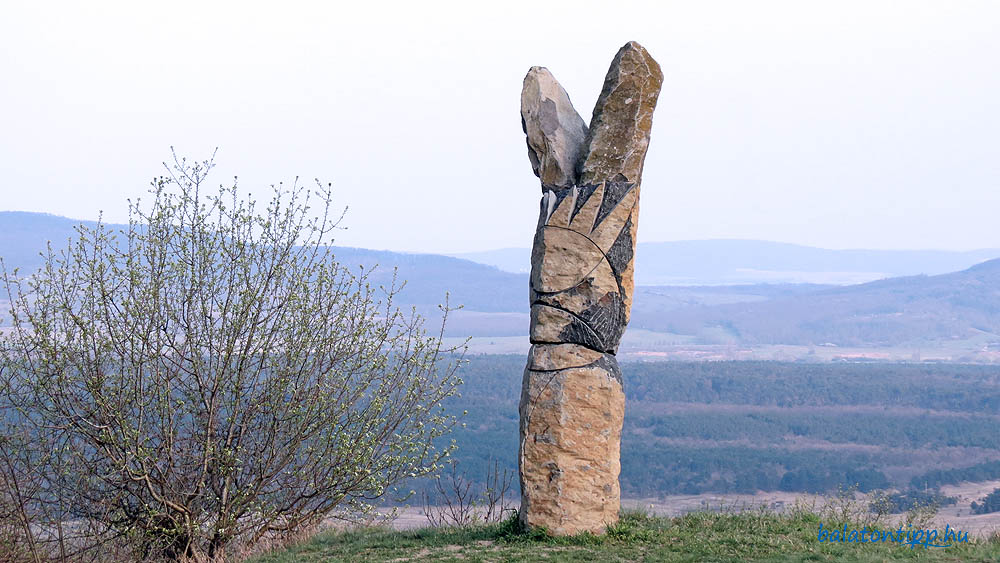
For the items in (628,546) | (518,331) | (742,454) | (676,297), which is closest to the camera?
(628,546)

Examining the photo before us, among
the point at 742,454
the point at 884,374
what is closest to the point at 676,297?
the point at 884,374

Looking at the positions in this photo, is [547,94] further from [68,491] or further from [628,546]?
[68,491]

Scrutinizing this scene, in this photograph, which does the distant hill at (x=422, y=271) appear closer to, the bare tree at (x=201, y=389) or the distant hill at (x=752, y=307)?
the distant hill at (x=752, y=307)

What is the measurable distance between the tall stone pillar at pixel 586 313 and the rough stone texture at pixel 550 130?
0.22 feet

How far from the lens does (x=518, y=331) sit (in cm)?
10475

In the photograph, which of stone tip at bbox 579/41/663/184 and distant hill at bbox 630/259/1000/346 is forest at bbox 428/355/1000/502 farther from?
distant hill at bbox 630/259/1000/346

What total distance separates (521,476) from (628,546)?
5.02 feet

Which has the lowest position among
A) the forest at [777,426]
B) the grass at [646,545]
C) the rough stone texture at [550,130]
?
the forest at [777,426]

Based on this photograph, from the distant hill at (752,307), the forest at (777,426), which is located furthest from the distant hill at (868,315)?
the forest at (777,426)

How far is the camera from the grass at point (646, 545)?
429 inches

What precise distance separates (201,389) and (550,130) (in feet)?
18.2

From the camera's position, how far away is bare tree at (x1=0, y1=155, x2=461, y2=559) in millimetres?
11828

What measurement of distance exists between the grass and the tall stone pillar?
428mm

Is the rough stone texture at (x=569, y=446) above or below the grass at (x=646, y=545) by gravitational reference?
above
